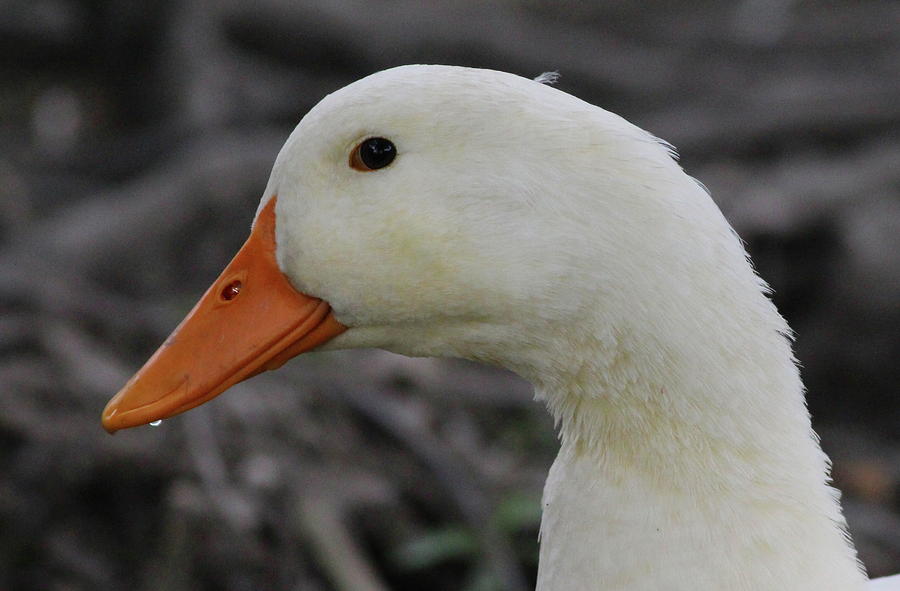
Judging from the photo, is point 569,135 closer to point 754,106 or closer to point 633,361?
point 633,361

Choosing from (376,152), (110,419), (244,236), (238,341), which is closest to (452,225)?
(376,152)

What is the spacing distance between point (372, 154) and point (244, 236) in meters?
3.28

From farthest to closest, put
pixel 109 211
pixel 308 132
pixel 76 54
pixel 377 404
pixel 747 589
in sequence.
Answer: pixel 76 54 → pixel 109 211 → pixel 377 404 → pixel 308 132 → pixel 747 589

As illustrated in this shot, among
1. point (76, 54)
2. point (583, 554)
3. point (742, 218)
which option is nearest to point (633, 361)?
point (583, 554)

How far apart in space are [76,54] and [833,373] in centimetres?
390

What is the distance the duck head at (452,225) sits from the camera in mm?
1698

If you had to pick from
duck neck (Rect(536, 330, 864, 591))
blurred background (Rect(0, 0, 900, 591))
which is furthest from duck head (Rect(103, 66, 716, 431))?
blurred background (Rect(0, 0, 900, 591))

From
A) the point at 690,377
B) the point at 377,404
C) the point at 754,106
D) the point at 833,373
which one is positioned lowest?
the point at 377,404

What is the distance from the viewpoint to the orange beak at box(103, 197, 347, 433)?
A: 1946 millimetres

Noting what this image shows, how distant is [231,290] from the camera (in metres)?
2.01

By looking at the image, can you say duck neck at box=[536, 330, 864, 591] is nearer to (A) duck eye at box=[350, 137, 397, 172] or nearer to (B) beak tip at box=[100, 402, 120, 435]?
(A) duck eye at box=[350, 137, 397, 172]

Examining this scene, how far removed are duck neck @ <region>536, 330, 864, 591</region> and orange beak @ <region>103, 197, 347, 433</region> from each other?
45cm

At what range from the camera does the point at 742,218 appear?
194 inches

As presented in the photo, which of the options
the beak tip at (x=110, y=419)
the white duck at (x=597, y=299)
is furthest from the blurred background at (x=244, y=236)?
the white duck at (x=597, y=299)
